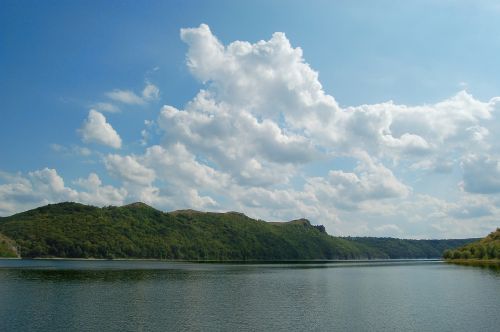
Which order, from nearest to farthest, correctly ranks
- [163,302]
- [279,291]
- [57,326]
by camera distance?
[57,326]
[163,302]
[279,291]

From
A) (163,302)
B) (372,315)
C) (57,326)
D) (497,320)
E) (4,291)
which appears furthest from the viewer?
(4,291)

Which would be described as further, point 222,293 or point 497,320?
point 222,293

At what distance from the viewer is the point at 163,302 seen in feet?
315

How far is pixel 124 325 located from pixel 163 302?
89.1ft

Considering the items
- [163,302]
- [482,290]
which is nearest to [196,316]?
[163,302]

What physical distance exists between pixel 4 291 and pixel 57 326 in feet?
176

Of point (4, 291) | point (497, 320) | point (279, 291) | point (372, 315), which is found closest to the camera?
point (497, 320)

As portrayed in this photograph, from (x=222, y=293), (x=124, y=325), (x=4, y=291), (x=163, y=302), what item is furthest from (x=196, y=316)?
(x=4, y=291)

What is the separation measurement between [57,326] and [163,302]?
3069cm

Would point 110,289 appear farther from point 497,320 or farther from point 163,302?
point 497,320

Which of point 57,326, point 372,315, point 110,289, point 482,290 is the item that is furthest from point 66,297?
point 482,290

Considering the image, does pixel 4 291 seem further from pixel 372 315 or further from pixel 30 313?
pixel 372 315

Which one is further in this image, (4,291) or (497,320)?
(4,291)

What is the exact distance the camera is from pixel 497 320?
242ft
